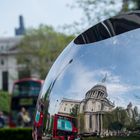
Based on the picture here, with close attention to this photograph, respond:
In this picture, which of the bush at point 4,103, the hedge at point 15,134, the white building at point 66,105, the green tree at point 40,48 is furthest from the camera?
the green tree at point 40,48

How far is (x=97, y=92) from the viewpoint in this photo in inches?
114

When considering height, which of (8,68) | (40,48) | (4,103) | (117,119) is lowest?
(117,119)

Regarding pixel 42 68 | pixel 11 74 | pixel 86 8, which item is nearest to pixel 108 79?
pixel 86 8

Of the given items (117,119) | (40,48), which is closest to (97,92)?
(117,119)

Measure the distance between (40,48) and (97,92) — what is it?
2757 inches

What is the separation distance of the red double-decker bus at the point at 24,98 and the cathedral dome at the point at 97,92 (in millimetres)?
23910

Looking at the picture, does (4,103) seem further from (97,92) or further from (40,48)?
(97,92)

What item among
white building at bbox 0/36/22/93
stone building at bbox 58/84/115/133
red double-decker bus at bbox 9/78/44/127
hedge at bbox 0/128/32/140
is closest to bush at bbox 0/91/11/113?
white building at bbox 0/36/22/93

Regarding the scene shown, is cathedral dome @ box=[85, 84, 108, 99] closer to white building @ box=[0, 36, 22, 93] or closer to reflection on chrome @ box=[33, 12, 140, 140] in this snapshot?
reflection on chrome @ box=[33, 12, 140, 140]

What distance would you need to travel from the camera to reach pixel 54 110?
3082 millimetres

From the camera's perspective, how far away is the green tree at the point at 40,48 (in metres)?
71.7

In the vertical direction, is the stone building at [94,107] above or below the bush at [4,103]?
below

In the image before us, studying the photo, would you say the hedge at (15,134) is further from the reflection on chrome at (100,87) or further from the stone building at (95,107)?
the stone building at (95,107)

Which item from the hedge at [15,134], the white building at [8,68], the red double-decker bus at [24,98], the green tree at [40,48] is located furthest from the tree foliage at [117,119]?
the white building at [8,68]
